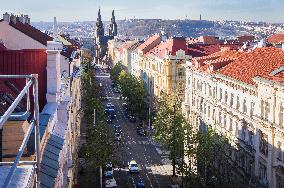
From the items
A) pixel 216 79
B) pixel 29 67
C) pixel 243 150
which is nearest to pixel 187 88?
pixel 216 79

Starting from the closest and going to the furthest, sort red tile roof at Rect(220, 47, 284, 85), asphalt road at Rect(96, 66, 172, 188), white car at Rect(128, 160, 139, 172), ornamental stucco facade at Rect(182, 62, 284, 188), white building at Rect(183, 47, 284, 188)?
ornamental stucco facade at Rect(182, 62, 284, 188) < white building at Rect(183, 47, 284, 188) < red tile roof at Rect(220, 47, 284, 85) < asphalt road at Rect(96, 66, 172, 188) < white car at Rect(128, 160, 139, 172)

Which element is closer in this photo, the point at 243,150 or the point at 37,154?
the point at 37,154

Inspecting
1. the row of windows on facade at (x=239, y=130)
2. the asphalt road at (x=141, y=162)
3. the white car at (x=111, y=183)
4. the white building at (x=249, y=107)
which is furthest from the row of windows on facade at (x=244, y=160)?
the white car at (x=111, y=183)

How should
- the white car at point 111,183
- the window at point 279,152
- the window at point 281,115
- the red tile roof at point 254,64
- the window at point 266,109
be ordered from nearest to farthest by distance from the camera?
the window at point 281,115
the window at point 279,152
the window at point 266,109
the red tile roof at point 254,64
the white car at point 111,183

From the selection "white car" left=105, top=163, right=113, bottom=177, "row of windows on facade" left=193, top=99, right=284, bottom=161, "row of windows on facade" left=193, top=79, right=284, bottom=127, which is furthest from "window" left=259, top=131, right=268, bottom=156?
"white car" left=105, top=163, right=113, bottom=177

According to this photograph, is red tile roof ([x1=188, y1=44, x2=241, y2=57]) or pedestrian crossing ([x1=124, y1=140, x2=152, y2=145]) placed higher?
red tile roof ([x1=188, y1=44, x2=241, y2=57])

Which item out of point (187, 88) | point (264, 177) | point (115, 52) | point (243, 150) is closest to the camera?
point (264, 177)

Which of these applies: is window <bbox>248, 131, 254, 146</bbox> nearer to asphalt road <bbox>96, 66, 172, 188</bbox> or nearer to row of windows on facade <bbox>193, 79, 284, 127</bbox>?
row of windows on facade <bbox>193, 79, 284, 127</bbox>

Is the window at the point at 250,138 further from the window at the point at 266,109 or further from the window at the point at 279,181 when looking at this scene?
the window at the point at 279,181

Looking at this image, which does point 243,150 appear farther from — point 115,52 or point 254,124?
point 115,52
